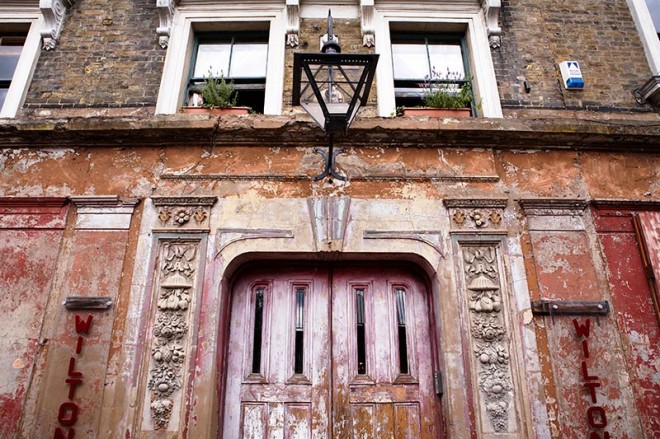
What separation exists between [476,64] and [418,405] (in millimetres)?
4071

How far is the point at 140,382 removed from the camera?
4.22 m

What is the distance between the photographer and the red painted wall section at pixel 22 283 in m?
4.23

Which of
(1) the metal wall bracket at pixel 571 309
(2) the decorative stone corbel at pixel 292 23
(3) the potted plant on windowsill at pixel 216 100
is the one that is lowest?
(1) the metal wall bracket at pixel 571 309

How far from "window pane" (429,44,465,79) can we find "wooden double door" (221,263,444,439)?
270 centimetres

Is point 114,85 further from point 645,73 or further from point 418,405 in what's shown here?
point 645,73

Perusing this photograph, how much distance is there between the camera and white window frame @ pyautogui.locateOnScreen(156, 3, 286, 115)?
5.53 m

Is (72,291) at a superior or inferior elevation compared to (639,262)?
inferior

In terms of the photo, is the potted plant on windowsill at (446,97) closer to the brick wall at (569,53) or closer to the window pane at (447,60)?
the window pane at (447,60)

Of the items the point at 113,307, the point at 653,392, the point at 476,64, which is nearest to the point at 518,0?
the point at 476,64

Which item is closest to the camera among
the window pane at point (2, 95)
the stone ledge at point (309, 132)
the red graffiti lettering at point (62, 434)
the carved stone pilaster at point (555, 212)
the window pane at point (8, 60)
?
the red graffiti lettering at point (62, 434)

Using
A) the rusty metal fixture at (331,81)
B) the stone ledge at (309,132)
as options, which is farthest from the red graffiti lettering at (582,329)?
the rusty metal fixture at (331,81)

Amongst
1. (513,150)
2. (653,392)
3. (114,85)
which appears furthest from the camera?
(114,85)

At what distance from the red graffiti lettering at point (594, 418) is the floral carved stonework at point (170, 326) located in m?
3.64

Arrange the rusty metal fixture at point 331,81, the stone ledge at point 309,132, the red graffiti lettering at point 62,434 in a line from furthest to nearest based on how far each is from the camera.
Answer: the stone ledge at point 309,132 < the red graffiti lettering at point 62,434 < the rusty metal fixture at point 331,81
